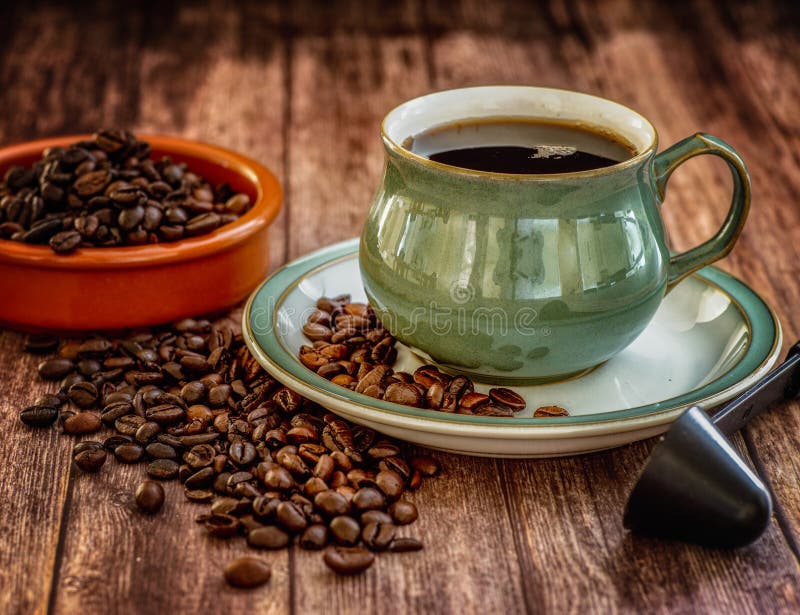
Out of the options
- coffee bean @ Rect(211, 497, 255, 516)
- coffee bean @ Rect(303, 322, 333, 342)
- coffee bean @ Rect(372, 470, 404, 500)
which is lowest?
coffee bean @ Rect(303, 322, 333, 342)

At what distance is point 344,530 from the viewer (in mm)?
995

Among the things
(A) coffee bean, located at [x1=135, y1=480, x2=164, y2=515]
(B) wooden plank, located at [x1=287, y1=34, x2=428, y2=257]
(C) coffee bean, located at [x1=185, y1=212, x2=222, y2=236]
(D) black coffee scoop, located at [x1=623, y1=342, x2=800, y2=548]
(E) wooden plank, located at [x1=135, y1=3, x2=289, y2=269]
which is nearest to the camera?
(D) black coffee scoop, located at [x1=623, y1=342, x2=800, y2=548]

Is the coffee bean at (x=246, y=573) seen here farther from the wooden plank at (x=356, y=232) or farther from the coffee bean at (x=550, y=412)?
the coffee bean at (x=550, y=412)

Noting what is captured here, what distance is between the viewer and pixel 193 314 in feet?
4.65

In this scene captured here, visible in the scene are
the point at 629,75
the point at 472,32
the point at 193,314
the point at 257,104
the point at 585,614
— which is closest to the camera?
the point at 585,614

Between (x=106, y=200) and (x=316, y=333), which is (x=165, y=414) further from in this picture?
(x=106, y=200)

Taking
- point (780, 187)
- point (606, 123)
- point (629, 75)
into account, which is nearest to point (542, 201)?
point (606, 123)

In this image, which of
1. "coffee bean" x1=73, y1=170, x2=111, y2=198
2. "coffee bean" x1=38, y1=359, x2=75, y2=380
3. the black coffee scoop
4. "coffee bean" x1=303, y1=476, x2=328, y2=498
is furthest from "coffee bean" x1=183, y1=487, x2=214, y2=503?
"coffee bean" x1=73, y1=170, x2=111, y2=198

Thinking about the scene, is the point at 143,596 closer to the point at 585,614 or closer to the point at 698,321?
the point at 585,614

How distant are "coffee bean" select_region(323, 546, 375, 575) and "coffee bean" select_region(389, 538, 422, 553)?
0.03 metres

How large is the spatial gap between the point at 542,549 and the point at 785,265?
2.86 feet

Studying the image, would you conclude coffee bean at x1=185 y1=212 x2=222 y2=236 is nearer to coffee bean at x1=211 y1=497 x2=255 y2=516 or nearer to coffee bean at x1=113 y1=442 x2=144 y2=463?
coffee bean at x1=113 y1=442 x2=144 y2=463

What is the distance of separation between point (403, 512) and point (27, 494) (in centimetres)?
41

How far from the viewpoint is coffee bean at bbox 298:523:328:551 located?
3.25ft
